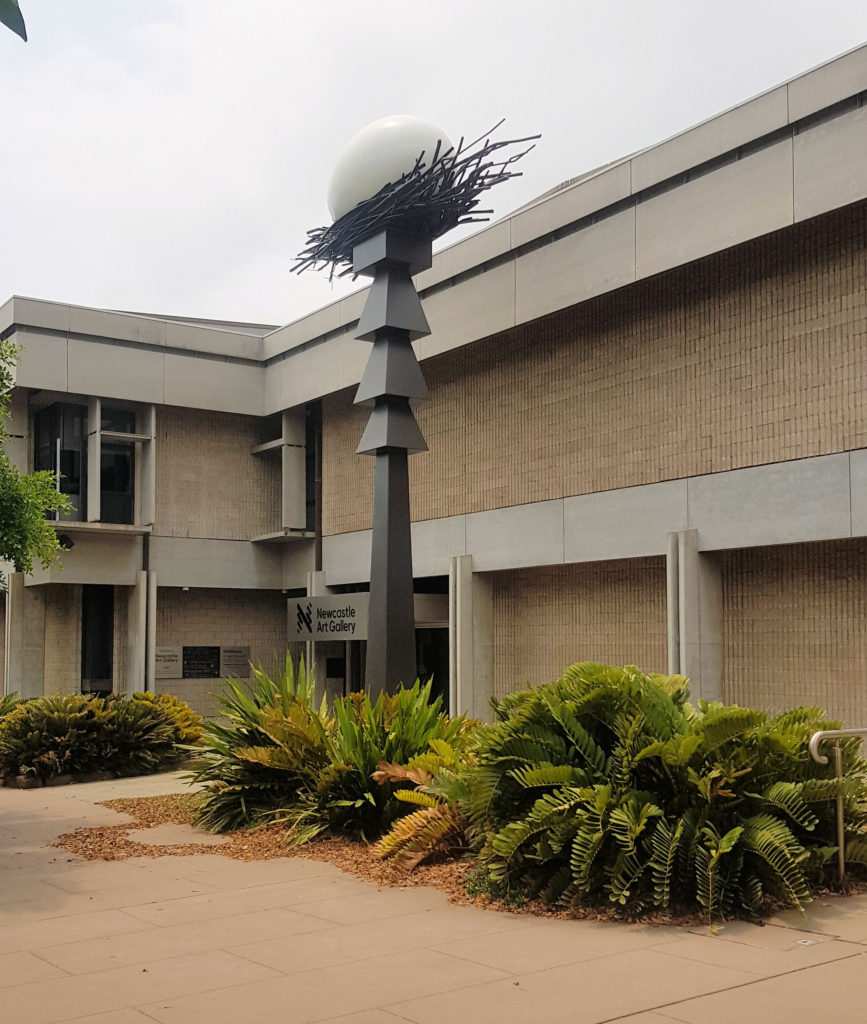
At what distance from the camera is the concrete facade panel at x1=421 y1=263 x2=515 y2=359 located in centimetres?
2144

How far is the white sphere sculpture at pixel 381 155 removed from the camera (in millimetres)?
18438

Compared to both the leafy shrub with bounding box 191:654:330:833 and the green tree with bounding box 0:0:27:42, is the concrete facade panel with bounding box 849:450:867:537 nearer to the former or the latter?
the leafy shrub with bounding box 191:654:330:833

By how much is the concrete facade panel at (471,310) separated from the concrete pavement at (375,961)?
45.9ft

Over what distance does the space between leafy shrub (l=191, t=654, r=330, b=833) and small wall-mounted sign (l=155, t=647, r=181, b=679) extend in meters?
15.7

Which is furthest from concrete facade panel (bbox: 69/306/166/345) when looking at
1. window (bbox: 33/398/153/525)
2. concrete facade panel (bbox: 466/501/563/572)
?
concrete facade panel (bbox: 466/501/563/572)

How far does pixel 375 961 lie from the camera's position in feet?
21.8

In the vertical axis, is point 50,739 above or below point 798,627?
below

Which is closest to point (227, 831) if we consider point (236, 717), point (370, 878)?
point (236, 717)

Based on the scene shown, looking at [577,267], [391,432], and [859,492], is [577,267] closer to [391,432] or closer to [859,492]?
[391,432]

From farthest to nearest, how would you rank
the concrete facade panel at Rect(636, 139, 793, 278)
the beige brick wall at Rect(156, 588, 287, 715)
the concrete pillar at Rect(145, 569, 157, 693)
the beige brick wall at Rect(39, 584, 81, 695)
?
the beige brick wall at Rect(156, 588, 287, 715), the beige brick wall at Rect(39, 584, 81, 695), the concrete pillar at Rect(145, 569, 157, 693), the concrete facade panel at Rect(636, 139, 793, 278)

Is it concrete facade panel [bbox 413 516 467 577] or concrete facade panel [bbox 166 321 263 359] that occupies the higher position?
concrete facade panel [bbox 166 321 263 359]

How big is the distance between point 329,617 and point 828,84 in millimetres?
15732

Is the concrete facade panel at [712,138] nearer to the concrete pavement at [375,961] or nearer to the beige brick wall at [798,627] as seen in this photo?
the beige brick wall at [798,627]

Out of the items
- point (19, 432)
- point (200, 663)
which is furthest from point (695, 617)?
point (19, 432)
